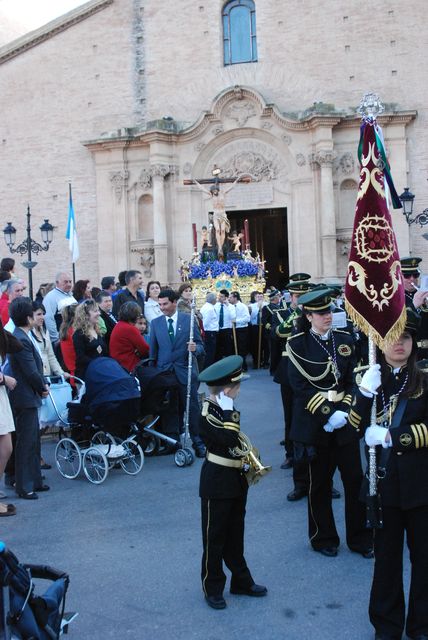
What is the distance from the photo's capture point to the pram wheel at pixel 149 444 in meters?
9.61

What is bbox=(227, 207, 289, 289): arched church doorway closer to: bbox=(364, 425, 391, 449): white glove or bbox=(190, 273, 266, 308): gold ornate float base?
bbox=(190, 273, 266, 308): gold ornate float base

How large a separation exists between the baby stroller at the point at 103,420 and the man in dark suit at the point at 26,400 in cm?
60

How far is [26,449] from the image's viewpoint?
784 cm

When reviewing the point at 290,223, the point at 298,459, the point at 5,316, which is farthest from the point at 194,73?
the point at 298,459

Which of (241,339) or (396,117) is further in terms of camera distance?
(396,117)

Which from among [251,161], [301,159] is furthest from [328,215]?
[251,161]

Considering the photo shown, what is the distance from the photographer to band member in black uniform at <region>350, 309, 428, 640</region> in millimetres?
4203

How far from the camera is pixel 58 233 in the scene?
27.7 m

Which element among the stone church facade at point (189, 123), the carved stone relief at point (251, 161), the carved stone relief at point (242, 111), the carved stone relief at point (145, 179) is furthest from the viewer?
the carved stone relief at point (145, 179)

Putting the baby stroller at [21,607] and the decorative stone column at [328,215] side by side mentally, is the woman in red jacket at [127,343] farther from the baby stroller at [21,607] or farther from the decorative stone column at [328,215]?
the decorative stone column at [328,215]

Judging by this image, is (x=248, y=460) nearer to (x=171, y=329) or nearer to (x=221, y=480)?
(x=221, y=480)

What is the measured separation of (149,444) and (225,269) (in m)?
11.8

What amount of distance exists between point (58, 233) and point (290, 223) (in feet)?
29.3

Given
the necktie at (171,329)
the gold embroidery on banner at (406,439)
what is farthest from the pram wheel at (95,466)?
the gold embroidery on banner at (406,439)
